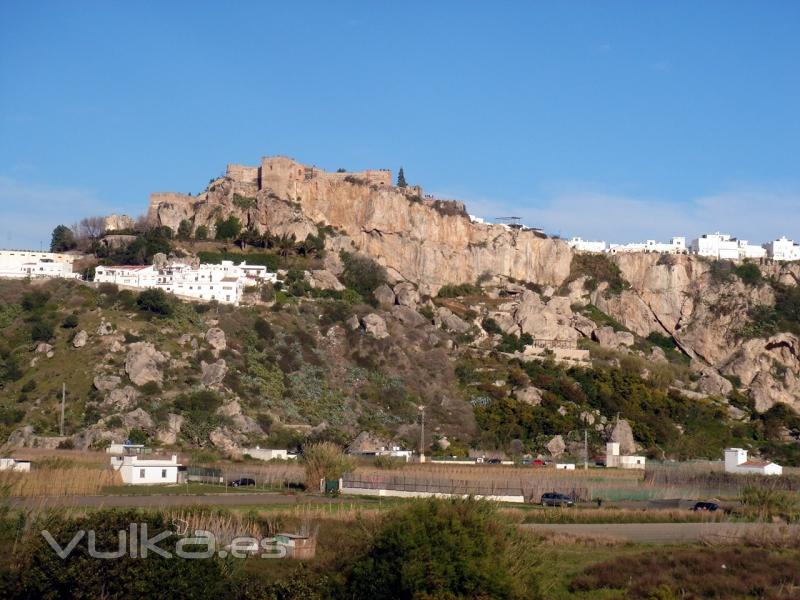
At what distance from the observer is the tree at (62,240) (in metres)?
88.6

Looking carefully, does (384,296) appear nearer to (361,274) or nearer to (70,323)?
(361,274)

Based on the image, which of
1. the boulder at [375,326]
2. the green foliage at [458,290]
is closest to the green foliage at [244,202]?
the green foliage at [458,290]

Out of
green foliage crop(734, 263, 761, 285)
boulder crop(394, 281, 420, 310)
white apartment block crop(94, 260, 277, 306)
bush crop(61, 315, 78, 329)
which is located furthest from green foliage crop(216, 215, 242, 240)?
green foliage crop(734, 263, 761, 285)

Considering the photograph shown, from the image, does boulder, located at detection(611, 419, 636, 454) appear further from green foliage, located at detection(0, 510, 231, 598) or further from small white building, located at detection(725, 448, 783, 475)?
green foliage, located at detection(0, 510, 231, 598)

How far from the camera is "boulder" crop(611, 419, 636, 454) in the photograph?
6481cm

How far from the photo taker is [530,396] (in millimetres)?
Result: 68688

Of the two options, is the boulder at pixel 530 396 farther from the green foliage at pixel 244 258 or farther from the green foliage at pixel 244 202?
the green foliage at pixel 244 202

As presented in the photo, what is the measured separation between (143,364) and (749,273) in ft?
197

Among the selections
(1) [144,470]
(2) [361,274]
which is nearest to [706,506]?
(1) [144,470]

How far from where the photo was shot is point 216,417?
56.2 meters

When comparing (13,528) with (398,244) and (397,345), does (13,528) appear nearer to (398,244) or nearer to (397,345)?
(397,345)

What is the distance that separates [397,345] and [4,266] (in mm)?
27296

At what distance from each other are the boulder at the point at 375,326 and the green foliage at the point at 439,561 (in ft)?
168

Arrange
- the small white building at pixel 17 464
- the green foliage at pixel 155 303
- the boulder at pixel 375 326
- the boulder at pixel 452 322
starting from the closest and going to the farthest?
the small white building at pixel 17 464 < the green foliage at pixel 155 303 < the boulder at pixel 375 326 < the boulder at pixel 452 322
